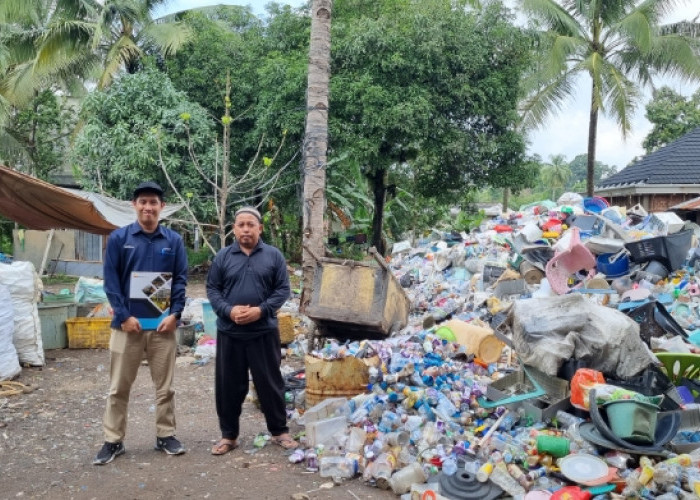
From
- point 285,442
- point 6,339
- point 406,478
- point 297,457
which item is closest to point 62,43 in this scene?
point 6,339

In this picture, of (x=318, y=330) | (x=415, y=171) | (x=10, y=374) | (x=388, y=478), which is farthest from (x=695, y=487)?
(x=415, y=171)

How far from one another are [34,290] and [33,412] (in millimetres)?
1815

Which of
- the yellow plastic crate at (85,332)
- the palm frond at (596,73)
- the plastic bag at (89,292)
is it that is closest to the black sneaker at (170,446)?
the yellow plastic crate at (85,332)

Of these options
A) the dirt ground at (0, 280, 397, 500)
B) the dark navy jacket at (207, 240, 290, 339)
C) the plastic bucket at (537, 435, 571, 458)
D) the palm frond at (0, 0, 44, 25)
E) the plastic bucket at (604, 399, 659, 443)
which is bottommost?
the dirt ground at (0, 280, 397, 500)

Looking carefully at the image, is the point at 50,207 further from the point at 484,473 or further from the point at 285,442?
the point at 484,473

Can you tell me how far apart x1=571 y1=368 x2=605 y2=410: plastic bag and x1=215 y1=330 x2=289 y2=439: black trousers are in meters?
1.99

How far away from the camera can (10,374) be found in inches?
251

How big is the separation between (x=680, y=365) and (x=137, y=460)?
4152 mm

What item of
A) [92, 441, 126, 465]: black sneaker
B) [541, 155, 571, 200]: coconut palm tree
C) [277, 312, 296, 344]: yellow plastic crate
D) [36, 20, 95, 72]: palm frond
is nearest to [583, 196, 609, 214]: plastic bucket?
[277, 312, 296, 344]: yellow plastic crate

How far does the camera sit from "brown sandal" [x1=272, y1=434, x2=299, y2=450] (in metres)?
4.43

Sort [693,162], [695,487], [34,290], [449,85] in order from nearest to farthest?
[695,487] → [34,290] → [449,85] → [693,162]

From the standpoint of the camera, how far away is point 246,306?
411 centimetres

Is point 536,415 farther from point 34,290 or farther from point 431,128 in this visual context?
point 431,128

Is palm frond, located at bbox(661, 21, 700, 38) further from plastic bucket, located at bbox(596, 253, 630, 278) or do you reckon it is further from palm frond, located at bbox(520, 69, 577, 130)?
plastic bucket, located at bbox(596, 253, 630, 278)
